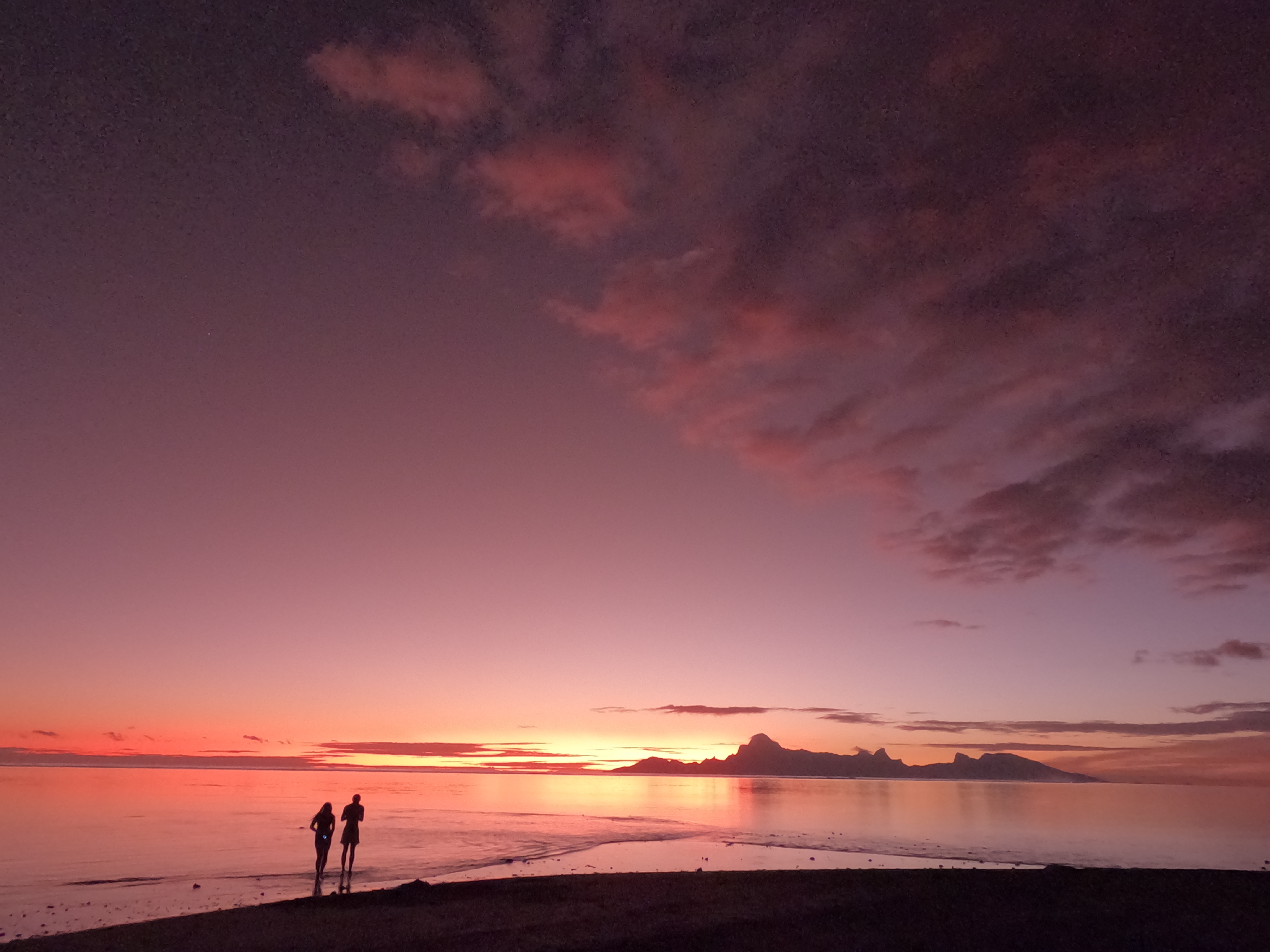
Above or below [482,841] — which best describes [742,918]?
above

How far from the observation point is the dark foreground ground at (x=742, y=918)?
54.7ft

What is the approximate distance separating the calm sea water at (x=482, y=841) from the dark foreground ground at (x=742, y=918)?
686 centimetres

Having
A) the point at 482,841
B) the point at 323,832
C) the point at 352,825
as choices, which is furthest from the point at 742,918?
the point at 482,841

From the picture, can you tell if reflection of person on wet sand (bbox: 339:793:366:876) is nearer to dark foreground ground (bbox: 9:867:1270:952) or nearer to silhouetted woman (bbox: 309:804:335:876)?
silhouetted woman (bbox: 309:804:335:876)

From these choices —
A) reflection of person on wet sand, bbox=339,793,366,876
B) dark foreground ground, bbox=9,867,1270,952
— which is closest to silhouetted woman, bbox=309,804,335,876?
reflection of person on wet sand, bbox=339,793,366,876

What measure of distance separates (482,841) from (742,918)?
32.8 meters

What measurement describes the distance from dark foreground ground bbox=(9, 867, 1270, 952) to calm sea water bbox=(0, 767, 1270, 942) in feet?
22.5

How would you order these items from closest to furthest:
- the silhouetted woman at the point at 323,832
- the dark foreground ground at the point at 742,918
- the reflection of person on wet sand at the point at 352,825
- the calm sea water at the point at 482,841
A: the dark foreground ground at the point at 742,918 → the silhouetted woman at the point at 323,832 → the reflection of person on wet sand at the point at 352,825 → the calm sea water at the point at 482,841

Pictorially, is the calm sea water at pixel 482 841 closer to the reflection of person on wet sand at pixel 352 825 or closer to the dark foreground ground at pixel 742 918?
the reflection of person on wet sand at pixel 352 825

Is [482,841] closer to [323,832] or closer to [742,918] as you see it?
[323,832]

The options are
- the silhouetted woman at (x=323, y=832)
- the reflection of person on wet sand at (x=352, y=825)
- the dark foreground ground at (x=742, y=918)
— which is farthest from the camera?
the reflection of person on wet sand at (x=352, y=825)

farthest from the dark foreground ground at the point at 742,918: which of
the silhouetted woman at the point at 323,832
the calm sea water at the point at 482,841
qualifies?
the calm sea water at the point at 482,841

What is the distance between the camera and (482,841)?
47.1 meters

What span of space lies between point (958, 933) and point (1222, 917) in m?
8.76
